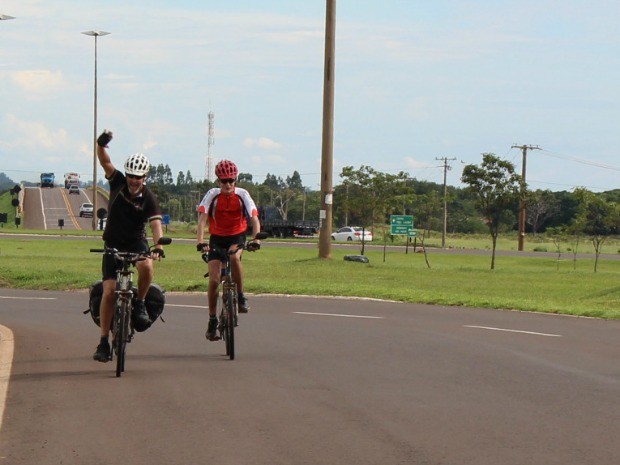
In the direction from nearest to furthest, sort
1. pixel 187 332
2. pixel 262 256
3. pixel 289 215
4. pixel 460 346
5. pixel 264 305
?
pixel 460 346
pixel 187 332
pixel 264 305
pixel 262 256
pixel 289 215

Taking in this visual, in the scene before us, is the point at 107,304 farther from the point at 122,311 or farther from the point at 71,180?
the point at 71,180

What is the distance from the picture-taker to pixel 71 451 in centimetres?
719

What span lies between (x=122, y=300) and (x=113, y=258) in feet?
1.43

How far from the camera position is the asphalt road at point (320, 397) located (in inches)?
284

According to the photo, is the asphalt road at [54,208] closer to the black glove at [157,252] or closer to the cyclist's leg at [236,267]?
the cyclist's leg at [236,267]

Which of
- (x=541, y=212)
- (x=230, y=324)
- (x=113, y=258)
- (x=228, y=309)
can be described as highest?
(x=541, y=212)

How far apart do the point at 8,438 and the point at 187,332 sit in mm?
7123

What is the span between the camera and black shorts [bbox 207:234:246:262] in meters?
12.0

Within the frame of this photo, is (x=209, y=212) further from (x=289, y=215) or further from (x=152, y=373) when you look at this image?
(x=289, y=215)

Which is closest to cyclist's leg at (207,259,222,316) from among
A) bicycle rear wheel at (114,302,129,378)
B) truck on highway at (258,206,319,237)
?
bicycle rear wheel at (114,302,129,378)

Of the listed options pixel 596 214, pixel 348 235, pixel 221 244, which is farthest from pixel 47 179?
pixel 221 244

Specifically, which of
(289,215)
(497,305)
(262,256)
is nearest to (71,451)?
(497,305)

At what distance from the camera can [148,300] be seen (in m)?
11.2

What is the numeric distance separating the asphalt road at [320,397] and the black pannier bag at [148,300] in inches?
20.7
